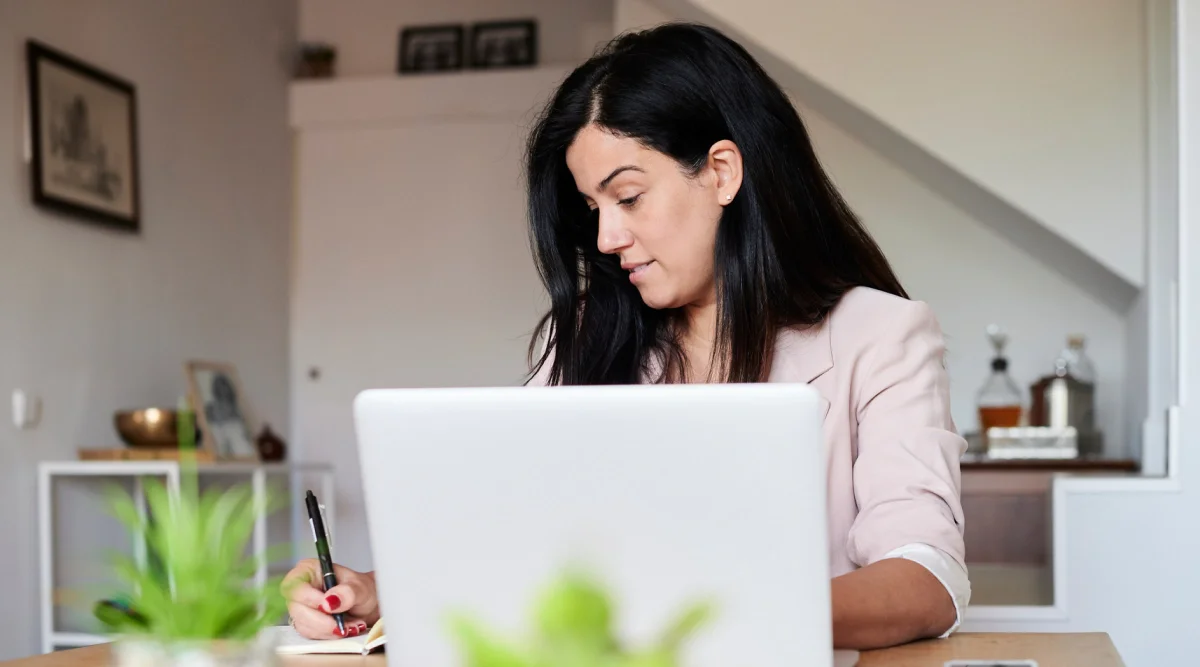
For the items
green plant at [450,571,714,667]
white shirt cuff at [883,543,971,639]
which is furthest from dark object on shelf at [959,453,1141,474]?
green plant at [450,571,714,667]

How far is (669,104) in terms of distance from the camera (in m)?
1.46

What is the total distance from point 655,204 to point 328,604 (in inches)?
23.6

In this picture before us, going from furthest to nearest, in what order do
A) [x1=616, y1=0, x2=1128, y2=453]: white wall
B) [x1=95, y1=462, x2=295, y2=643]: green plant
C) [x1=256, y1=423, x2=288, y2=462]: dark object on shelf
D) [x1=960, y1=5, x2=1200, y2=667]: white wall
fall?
[x1=256, y1=423, x2=288, y2=462]: dark object on shelf, [x1=616, y1=0, x2=1128, y2=453]: white wall, [x1=960, y1=5, x2=1200, y2=667]: white wall, [x1=95, y1=462, x2=295, y2=643]: green plant

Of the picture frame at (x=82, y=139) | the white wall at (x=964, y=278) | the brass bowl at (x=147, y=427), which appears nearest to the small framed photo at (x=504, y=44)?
the white wall at (x=964, y=278)

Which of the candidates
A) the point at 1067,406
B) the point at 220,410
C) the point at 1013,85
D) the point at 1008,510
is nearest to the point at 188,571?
the point at 1008,510

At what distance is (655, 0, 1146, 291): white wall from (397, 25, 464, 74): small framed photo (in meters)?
2.03

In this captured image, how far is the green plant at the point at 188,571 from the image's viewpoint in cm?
49

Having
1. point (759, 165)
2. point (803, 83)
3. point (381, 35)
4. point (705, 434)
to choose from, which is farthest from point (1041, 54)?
point (381, 35)

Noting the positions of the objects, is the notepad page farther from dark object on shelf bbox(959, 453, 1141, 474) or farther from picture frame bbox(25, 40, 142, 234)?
picture frame bbox(25, 40, 142, 234)

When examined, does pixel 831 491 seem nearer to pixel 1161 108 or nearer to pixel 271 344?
pixel 1161 108

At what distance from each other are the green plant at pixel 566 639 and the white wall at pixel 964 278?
11.1ft

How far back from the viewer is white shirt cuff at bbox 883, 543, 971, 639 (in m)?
1.10

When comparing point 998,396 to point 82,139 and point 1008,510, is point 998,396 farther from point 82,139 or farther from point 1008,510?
point 82,139

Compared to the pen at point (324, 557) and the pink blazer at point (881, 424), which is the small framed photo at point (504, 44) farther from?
the pen at point (324, 557)
